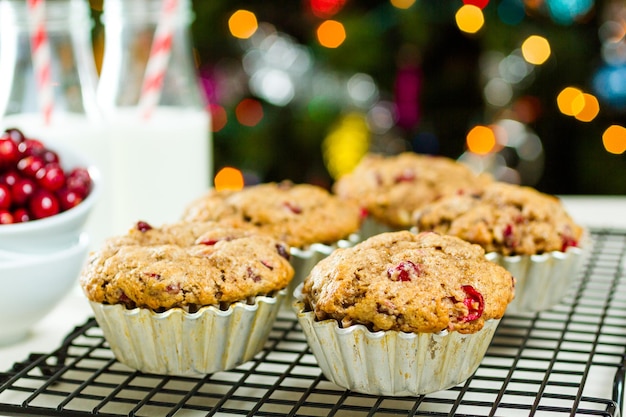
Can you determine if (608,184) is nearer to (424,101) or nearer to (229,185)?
(424,101)

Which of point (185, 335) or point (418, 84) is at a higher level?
point (418, 84)

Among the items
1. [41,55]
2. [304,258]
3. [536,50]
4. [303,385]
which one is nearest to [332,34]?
[536,50]

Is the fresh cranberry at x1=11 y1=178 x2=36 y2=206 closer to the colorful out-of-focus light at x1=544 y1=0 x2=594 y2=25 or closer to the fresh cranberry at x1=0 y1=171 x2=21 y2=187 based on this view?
the fresh cranberry at x1=0 y1=171 x2=21 y2=187

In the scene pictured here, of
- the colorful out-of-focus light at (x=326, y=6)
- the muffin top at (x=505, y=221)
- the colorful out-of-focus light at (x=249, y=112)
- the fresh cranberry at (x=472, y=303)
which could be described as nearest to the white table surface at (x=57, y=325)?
the muffin top at (x=505, y=221)

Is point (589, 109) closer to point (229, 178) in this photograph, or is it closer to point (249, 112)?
point (249, 112)

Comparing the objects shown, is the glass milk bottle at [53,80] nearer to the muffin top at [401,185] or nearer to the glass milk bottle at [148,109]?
the glass milk bottle at [148,109]

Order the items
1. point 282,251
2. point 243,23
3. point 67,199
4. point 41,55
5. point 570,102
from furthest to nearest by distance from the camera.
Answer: point 570,102
point 243,23
point 41,55
point 67,199
point 282,251

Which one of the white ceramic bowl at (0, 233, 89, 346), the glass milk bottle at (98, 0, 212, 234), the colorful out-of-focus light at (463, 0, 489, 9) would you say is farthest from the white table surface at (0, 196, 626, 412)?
the colorful out-of-focus light at (463, 0, 489, 9)

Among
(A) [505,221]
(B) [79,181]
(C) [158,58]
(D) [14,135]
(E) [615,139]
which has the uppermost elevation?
(C) [158,58]
